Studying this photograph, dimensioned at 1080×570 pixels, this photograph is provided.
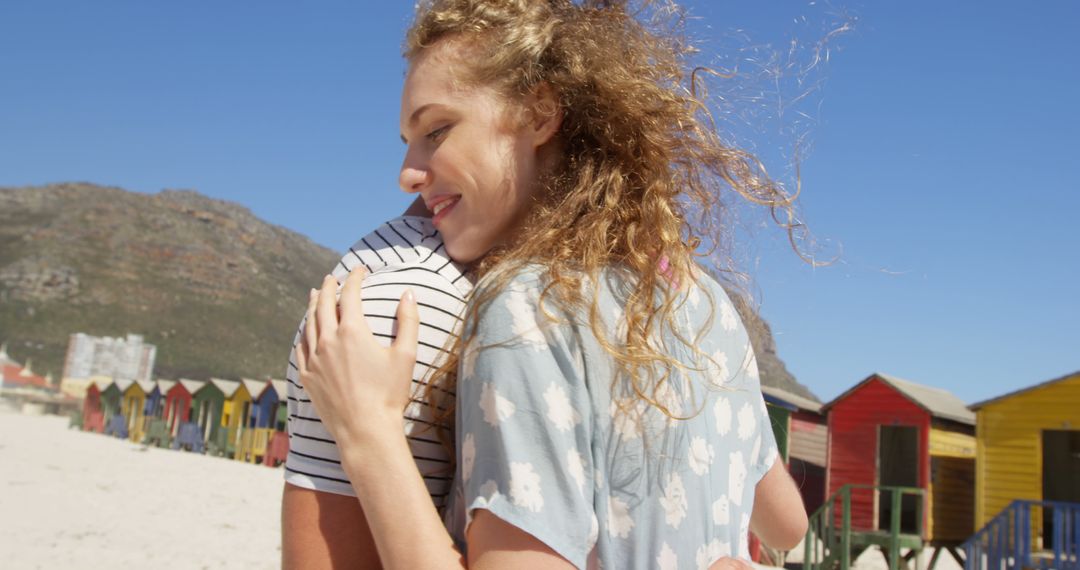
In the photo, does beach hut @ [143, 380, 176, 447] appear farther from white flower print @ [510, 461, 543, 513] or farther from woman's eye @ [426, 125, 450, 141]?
white flower print @ [510, 461, 543, 513]

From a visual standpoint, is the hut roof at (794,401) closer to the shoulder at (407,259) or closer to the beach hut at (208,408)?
the shoulder at (407,259)

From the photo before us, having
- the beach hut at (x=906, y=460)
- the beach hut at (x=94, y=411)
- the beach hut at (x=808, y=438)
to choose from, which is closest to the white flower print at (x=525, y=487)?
the beach hut at (x=906, y=460)

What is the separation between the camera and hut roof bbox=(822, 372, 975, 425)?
742 inches

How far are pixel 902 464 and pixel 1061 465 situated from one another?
139 inches

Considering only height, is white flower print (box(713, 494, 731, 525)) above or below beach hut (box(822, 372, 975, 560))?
below

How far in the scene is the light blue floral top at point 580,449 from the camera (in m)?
1.26

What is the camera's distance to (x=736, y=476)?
5.31ft

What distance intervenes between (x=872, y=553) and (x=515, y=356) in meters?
25.5

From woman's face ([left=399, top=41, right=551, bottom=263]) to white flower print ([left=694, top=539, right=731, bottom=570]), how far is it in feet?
2.09

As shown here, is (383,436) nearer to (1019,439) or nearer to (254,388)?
(1019,439)

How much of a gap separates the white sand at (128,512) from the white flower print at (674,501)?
10.7 metres

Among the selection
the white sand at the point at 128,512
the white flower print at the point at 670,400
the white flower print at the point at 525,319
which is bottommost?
the white sand at the point at 128,512

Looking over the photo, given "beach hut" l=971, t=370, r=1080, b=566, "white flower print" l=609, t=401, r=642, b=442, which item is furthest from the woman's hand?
"beach hut" l=971, t=370, r=1080, b=566

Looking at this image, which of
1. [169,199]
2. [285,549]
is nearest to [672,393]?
[285,549]
